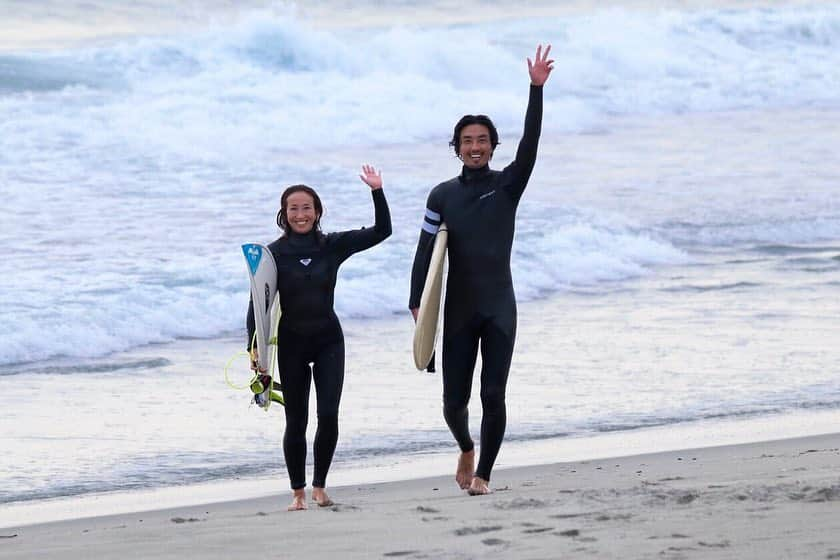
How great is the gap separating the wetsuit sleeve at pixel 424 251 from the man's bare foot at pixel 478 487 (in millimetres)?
803

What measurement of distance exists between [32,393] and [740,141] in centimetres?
1840

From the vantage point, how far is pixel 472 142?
261 inches

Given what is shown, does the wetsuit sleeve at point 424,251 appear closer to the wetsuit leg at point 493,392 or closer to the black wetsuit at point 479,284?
the black wetsuit at point 479,284

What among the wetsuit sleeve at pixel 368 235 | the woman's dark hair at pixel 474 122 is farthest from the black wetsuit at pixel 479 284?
the wetsuit sleeve at pixel 368 235

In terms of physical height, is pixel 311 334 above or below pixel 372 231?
below

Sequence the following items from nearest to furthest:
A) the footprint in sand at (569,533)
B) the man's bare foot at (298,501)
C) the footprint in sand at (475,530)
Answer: the footprint in sand at (569,533), the footprint in sand at (475,530), the man's bare foot at (298,501)

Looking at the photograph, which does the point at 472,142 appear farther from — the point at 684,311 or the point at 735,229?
the point at 735,229

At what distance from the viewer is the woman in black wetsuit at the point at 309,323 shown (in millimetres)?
6453

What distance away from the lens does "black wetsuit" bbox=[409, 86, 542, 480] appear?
653 cm

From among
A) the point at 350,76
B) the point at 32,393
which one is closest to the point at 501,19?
the point at 350,76

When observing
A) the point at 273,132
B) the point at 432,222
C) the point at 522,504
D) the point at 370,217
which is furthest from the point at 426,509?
the point at 273,132

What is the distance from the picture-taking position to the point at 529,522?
5.38 metres

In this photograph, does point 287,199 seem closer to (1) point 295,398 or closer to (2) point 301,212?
(2) point 301,212

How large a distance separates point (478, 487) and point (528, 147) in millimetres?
1462
